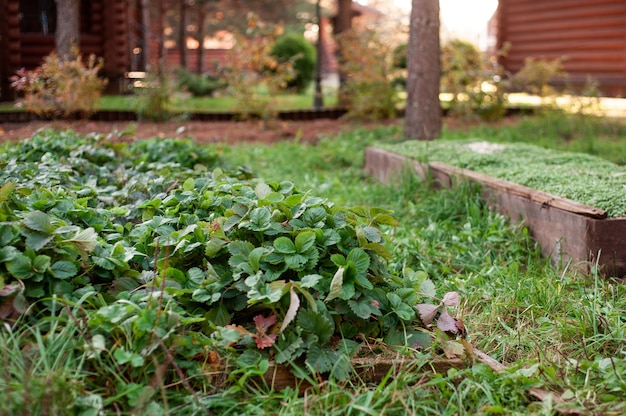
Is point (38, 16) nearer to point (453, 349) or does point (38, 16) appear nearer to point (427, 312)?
point (427, 312)

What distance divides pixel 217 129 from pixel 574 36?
464 inches

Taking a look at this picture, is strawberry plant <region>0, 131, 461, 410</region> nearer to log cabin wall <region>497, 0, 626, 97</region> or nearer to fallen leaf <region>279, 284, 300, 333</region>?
fallen leaf <region>279, 284, 300, 333</region>

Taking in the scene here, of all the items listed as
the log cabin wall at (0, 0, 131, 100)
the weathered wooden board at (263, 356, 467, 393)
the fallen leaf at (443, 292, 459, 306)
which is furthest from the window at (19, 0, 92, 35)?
the weathered wooden board at (263, 356, 467, 393)

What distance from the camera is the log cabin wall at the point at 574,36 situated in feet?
55.1

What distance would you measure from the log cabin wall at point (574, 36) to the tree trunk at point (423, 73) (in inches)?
376

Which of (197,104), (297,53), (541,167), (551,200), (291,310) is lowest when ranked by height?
(291,310)

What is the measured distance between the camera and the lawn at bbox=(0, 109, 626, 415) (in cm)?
204

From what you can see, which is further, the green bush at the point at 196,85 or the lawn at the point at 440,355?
the green bush at the point at 196,85

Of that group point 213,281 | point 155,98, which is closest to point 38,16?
point 155,98

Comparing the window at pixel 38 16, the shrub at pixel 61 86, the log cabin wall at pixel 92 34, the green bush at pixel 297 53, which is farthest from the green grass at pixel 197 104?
the green bush at pixel 297 53

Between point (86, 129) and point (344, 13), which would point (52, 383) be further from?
point (344, 13)

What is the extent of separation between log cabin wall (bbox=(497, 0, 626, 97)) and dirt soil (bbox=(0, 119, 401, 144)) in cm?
828

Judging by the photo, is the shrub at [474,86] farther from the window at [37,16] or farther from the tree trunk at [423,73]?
the window at [37,16]

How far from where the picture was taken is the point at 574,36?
18.2 meters
